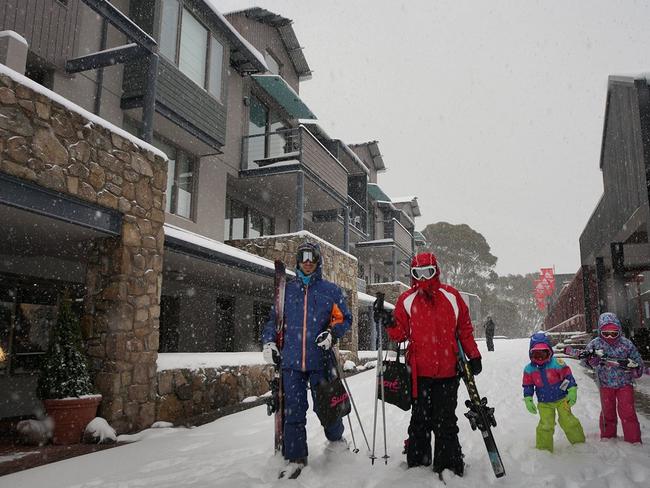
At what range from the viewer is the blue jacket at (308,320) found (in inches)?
160

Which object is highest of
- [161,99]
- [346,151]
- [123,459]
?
[346,151]

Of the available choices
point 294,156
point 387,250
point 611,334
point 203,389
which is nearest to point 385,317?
point 611,334

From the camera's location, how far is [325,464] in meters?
4.05

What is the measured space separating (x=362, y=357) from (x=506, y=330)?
175 feet

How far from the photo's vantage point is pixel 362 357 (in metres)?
15.5

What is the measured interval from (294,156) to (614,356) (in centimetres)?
1068

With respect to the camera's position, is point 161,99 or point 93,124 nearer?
point 93,124

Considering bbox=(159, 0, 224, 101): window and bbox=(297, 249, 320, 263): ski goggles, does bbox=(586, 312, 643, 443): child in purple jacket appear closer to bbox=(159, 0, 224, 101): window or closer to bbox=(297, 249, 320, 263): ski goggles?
bbox=(297, 249, 320, 263): ski goggles

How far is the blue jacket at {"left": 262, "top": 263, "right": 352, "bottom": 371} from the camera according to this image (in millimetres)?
4074

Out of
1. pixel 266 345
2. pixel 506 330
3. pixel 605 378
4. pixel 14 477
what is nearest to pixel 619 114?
pixel 605 378

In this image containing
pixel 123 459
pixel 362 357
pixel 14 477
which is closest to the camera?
pixel 14 477

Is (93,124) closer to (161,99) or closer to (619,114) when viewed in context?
(161,99)

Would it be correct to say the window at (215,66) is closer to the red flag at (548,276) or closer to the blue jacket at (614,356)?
the blue jacket at (614,356)

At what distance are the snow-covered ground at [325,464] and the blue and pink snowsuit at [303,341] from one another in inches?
10.7
